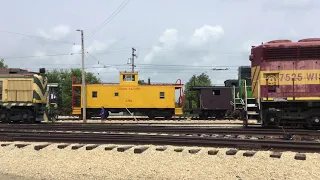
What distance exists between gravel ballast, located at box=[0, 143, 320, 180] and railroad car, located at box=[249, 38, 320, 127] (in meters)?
6.84

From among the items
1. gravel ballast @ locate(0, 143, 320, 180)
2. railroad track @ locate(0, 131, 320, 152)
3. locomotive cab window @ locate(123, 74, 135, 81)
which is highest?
locomotive cab window @ locate(123, 74, 135, 81)

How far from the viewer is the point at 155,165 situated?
8.08 meters

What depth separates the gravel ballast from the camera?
7117 millimetres

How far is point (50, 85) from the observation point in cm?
2597

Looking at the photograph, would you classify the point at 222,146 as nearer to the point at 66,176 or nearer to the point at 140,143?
the point at 140,143

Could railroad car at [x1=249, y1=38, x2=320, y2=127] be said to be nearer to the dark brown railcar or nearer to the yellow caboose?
the dark brown railcar

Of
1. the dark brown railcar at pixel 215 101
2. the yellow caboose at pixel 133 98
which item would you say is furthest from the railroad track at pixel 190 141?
the dark brown railcar at pixel 215 101

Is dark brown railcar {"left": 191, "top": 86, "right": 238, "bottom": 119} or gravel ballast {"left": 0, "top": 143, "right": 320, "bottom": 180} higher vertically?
dark brown railcar {"left": 191, "top": 86, "right": 238, "bottom": 119}

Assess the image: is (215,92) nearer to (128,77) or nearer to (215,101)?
(215,101)

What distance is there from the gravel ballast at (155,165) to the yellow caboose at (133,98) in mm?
19044

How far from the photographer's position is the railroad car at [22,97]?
878 inches

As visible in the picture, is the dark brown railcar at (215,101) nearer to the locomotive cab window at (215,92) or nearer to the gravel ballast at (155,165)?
the locomotive cab window at (215,92)

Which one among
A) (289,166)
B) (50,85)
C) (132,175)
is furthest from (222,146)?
(50,85)

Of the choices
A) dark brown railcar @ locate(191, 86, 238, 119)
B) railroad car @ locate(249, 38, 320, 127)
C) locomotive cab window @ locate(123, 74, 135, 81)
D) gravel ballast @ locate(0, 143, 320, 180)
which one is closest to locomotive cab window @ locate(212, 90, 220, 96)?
dark brown railcar @ locate(191, 86, 238, 119)
